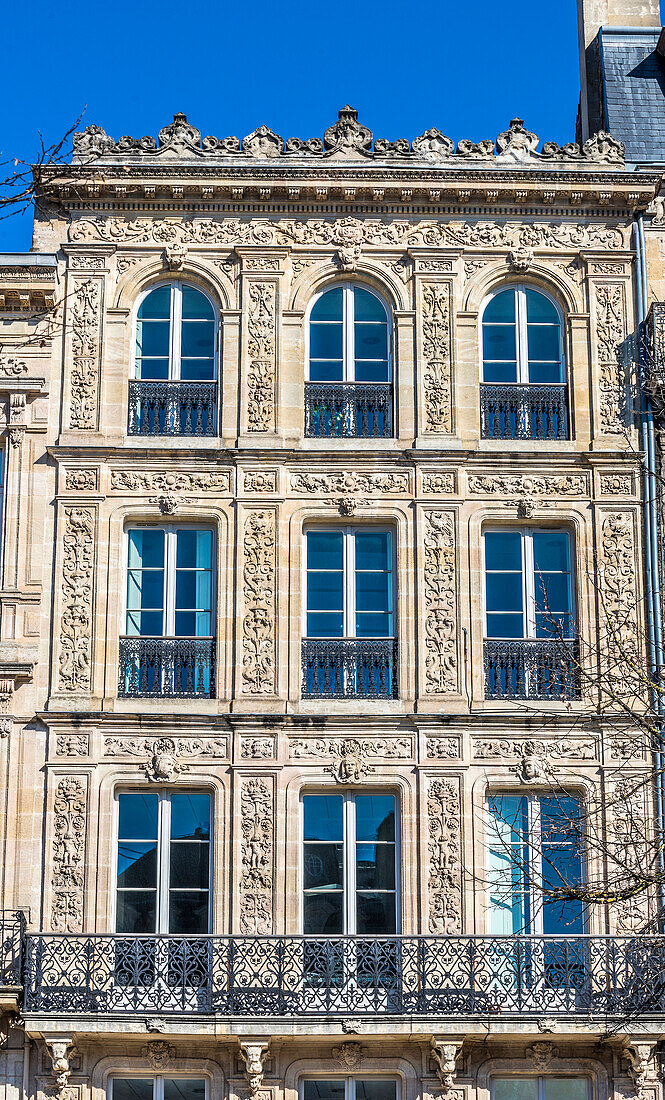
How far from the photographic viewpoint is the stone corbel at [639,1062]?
62.9 feet

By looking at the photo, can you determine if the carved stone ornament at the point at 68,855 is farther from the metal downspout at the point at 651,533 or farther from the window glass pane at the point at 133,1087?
the metal downspout at the point at 651,533

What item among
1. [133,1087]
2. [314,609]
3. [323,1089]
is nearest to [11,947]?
[133,1087]

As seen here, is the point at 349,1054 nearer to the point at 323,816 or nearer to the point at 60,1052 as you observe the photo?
the point at 323,816

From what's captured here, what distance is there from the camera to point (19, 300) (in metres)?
21.8

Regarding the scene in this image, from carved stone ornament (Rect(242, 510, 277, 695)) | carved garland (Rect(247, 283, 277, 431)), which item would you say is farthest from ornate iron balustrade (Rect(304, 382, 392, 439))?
carved stone ornament (Rect(242, 510, 277, 695))

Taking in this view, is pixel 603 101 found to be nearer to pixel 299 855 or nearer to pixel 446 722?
pixel 446 722

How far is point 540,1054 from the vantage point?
1950 cm

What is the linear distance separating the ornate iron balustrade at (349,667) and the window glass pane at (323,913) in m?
2.38

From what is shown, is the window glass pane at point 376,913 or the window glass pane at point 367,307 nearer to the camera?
the window glass pane at point 376,913

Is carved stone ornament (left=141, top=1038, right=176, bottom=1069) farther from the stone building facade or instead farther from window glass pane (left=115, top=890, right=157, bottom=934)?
window glass pane (left=115, top=890, right=157, bottom=934)

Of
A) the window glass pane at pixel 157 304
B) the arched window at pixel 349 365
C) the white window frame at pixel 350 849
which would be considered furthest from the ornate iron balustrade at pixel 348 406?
the white window frame at pixel 350 849

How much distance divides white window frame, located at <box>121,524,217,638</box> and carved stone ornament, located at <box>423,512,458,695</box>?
8.45ft

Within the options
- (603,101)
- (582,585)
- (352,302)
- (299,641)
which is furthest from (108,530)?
(603,101)

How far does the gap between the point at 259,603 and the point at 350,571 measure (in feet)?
3.97
